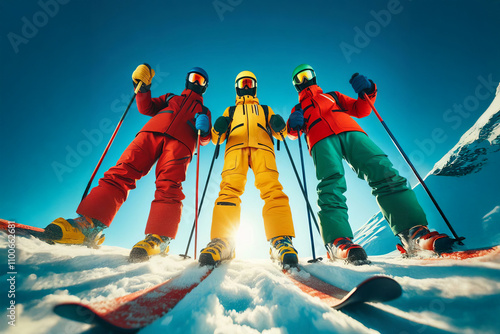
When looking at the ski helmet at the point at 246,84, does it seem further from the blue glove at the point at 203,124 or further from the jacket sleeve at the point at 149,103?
the jacket sleeve at the point at 149,103

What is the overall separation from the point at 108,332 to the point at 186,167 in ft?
7.57

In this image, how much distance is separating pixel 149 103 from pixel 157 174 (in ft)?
4.17

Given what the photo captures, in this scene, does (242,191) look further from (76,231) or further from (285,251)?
(76,231)

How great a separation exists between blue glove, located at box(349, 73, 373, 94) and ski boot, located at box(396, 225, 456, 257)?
6.30 feet

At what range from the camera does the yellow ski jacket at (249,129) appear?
2549 millimetres

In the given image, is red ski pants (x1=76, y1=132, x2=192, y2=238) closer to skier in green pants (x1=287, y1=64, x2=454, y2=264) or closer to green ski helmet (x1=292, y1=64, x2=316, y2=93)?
skier in green pants (x1=287, y1=64, x2=454, y2=264)

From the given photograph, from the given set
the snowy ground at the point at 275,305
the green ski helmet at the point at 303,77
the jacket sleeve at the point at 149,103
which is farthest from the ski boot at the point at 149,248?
the green ski helmet at the point at 303,77

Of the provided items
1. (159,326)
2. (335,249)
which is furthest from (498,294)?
(335,249)

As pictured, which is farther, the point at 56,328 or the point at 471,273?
the point at 471,273

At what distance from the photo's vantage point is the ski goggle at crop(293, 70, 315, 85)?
3289 mm

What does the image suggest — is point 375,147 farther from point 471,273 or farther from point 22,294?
point 22,294

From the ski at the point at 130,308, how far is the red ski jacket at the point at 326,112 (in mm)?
2326

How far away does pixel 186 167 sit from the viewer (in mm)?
2688

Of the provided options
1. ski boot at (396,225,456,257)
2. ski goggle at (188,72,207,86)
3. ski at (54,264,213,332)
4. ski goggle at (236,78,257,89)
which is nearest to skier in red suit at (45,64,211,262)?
ski goggle at (188,72,207,86)
